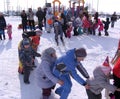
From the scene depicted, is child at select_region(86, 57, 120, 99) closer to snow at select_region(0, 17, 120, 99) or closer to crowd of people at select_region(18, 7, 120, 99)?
crowd of people at select_region(18, 7, 120, 99)

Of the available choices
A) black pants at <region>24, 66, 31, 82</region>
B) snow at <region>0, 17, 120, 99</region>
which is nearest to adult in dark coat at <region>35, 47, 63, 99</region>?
snow at <region>0, 17, 120, 99</region>

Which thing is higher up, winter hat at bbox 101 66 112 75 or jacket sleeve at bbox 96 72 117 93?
winter hat at bbox 101 66 112 75

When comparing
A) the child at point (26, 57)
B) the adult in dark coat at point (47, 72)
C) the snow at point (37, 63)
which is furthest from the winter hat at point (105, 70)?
the child at point (26, 57)

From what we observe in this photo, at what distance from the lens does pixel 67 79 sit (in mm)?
4734

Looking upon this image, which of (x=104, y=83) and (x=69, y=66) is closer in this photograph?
(x=104, y=83)

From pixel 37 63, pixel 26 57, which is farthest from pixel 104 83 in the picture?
pixel 37 63

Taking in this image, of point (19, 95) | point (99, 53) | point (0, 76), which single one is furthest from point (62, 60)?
point (99, 53)

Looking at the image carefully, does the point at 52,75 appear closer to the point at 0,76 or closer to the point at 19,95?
the point at 19,95

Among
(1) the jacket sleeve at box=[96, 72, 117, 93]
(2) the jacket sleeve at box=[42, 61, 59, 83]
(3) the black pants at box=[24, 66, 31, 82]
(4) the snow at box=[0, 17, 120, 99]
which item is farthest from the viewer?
(3) the black pants at box=[24, 66, 31, 82]

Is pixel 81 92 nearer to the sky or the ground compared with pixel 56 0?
nearer to the ground

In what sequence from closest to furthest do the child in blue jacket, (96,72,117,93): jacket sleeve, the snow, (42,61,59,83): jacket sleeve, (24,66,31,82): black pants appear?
(96,72,117,93): jacket sleeve
the child in blue jacket
(42,61,59,83): jacket sleeve
the snow
(24,66,31,82): black pants

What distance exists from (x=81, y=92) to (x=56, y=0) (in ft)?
44.3

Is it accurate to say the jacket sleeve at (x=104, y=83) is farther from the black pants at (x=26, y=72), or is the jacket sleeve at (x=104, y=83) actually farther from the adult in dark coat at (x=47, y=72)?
the black pants at (x=26, y=72)

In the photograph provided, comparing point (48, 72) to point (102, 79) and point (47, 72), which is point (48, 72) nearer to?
point (47, 72)
